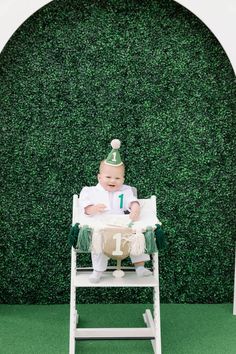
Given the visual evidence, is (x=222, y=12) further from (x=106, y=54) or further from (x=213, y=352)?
(x=213, y=352)

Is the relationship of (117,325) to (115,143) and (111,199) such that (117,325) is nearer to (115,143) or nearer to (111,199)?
(111,199)

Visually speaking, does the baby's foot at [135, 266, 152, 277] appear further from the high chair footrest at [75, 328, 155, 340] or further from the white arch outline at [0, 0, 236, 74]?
the white arch outline at [0, 0, 236, 74]

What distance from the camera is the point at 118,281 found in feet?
12.6

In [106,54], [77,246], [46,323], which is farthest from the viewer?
[106,54]

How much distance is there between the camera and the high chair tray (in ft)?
12.4

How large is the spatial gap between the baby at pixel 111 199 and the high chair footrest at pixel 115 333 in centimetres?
33

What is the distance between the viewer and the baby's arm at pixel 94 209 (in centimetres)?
387

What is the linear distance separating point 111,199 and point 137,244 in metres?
0.43

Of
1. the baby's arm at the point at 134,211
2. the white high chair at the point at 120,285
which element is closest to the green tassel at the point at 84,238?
the white high chair at the point at 120,285

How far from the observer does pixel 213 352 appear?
12.4 feet

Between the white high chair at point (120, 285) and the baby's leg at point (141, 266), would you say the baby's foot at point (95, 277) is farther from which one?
the baby's leg at point (141, 266)

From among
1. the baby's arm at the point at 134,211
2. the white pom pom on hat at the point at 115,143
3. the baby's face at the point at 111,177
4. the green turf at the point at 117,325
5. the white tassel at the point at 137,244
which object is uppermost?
the white pom pom on hat at the point at 115,143

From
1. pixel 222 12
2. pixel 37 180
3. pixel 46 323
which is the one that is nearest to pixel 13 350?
pixel 46 323

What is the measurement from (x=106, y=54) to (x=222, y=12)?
82 cm
